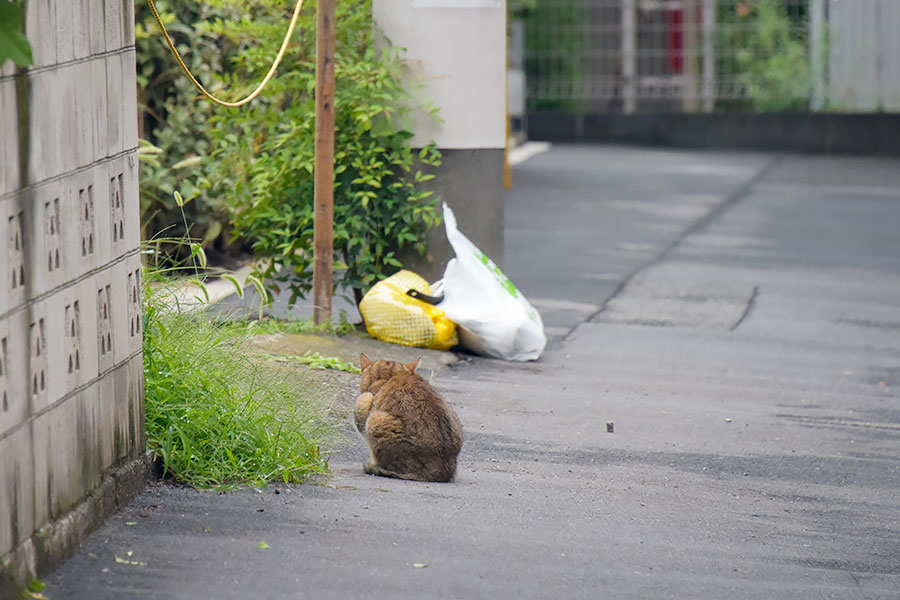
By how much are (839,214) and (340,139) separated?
846cm

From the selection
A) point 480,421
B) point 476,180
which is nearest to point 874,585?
point 480,421

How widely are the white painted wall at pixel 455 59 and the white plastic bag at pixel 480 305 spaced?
587 millimetres

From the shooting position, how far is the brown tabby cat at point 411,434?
462 cm

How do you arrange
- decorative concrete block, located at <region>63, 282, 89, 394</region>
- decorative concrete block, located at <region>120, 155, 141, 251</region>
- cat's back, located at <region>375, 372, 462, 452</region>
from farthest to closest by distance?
cat's back, located at <region>375, 372, 462, 452</region> → decorative concrete block, located at <region>120, 155, 141, 251</region> → decorative concrete block, located at <region>63, 282, 89, 394</region>

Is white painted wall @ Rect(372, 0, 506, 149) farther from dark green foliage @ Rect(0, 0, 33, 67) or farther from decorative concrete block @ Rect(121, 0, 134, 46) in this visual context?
dark green foliage @ Rect(0, 0, 33, 67)

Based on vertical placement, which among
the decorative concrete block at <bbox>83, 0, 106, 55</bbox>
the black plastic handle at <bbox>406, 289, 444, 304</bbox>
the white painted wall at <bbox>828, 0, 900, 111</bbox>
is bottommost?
the black plastic handle at <bbox>406, 289, 444, 304</bbox>

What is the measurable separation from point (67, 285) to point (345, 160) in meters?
4.14

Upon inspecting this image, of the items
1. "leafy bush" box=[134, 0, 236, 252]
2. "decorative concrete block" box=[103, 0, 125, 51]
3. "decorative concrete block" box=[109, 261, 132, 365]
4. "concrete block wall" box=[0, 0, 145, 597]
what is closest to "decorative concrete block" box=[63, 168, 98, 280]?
"concrete block wall" box=[0, 0, 145, 597]

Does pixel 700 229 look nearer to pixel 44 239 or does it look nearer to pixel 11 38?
pixel 44 239

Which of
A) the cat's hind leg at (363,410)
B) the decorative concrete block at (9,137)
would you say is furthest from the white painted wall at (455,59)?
the decorative concrete block at (9,137)

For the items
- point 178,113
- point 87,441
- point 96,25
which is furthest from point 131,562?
point 178,113

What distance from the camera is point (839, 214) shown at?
47.0 feet

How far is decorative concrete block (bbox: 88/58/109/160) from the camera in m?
3.74

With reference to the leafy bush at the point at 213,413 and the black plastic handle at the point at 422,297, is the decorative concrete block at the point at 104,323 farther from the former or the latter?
the black plastic handle at the point at 422,297
